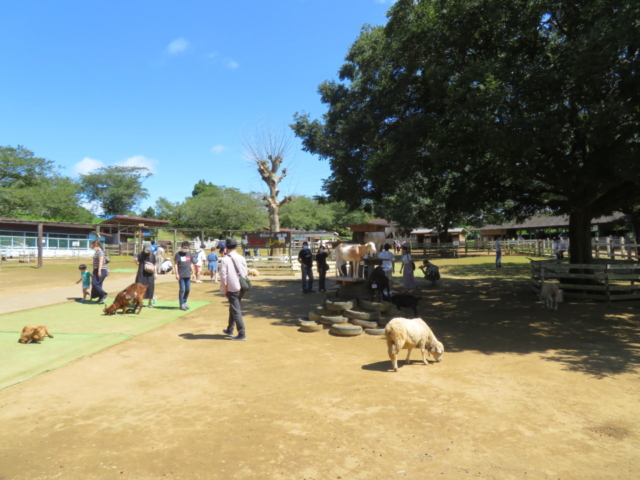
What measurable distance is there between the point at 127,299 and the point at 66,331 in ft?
5.88

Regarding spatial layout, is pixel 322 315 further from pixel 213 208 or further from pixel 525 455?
pixel 213 208

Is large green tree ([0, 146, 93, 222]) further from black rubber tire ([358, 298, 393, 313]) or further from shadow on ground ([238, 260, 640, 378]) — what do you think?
black rubber tire ([358, 298, 393, 313])

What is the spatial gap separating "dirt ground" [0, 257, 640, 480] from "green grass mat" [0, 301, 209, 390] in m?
0.37

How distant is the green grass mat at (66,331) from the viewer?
20.3 ft

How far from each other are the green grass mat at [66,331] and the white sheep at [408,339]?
5.12 m

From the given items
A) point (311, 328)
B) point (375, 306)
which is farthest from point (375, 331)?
point (311, 328)

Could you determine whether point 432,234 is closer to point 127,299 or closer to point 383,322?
point 383,322

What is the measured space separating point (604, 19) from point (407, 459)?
341 inches

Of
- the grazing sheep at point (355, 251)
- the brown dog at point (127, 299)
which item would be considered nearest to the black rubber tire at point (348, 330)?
the grazing sheep at point (355, 251)

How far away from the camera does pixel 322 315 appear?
9.74 metres

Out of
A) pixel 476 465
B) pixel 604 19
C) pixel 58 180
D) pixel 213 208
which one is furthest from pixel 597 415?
pixel 58 180

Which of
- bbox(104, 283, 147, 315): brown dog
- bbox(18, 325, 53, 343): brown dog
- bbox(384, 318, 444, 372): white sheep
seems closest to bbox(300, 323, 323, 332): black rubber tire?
bbox(384, 318, 444, 372): white sheep

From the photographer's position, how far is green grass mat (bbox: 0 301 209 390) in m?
6.19

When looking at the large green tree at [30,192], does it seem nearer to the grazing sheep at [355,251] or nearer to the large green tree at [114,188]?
the large green tree at [114,188]
